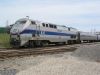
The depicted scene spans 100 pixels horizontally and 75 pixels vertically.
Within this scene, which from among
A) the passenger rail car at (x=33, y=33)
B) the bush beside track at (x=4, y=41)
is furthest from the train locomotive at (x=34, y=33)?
the bush beside track at (x=4, y=41)

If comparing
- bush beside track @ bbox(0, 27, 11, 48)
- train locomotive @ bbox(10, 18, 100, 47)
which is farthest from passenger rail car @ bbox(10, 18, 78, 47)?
bush beside track @ bbox(0, 27, 11, 48)

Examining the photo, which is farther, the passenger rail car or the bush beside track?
the bush beside track

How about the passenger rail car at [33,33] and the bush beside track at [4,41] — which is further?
the bush beside track at [4,41]

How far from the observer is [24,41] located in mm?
31484

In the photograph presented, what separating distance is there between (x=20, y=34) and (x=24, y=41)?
99 centimetres

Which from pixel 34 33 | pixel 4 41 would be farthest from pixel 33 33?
pixel 4 41

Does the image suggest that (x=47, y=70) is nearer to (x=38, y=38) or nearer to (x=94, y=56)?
(x=94, y=56)

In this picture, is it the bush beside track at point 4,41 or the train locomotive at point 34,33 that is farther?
the bush beside track at point 4,41

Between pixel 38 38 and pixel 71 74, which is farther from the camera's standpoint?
pixel 38 38

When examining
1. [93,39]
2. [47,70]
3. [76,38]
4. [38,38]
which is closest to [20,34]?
[38,38]

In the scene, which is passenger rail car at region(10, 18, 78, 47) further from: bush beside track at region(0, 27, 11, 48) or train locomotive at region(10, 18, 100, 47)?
bush beside track at region(0, 27, 11, 48)

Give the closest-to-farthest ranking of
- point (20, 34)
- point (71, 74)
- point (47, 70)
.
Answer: point (71, 74), point (47, 70), point (20, 34)

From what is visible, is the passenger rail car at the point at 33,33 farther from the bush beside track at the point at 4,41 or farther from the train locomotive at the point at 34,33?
the bush beside track at the point at 4,41

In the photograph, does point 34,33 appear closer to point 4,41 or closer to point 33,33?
point 33,33
